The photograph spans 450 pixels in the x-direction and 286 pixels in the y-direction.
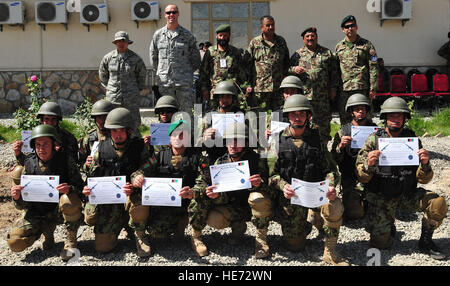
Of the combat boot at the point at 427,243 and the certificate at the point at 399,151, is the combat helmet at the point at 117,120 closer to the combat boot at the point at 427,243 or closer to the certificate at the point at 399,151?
the certificate at the point at 399,151

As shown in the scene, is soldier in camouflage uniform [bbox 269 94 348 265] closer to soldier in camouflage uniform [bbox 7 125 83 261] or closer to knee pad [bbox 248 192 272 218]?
knee pad [bbox 248 192 272 218]

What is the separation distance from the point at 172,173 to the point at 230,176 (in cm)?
75

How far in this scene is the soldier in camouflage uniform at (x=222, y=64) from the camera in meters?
6.43

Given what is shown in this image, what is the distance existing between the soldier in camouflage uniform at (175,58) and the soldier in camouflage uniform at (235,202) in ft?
8.21

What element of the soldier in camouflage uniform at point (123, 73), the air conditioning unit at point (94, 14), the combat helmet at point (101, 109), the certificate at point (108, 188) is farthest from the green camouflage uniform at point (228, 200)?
the air conditioning unit at point (94, 14)

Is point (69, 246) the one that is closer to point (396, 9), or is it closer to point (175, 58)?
point (175, 58)

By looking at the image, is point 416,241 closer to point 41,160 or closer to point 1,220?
point 41,160

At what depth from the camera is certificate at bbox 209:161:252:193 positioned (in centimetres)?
434

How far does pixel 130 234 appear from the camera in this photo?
4.97 meters

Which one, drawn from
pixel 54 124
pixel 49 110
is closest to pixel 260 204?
pixel 54 124

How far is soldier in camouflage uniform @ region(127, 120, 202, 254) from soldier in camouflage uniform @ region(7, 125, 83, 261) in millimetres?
633

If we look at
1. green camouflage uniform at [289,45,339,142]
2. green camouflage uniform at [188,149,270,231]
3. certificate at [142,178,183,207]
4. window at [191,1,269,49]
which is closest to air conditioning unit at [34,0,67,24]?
window at [191,1,269,49]

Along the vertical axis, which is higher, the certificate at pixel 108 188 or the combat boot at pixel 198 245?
the certificate at pixel 108 188

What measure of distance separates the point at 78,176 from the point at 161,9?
9.21 metres
